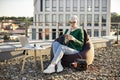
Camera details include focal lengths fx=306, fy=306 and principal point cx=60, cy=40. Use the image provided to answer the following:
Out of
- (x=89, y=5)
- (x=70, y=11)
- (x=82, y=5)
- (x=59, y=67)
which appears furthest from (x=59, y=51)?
(x=70, y=11)

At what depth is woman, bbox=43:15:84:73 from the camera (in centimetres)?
623

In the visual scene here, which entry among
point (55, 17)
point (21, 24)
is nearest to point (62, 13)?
point (55, 17)

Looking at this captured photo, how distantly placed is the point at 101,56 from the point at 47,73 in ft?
10.3

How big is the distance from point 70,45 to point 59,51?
54 cm

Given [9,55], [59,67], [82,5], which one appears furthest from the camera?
[82,5]

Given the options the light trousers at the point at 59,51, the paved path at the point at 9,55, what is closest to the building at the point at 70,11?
the paved path at the point at 9,55

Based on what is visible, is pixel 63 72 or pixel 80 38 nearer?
pixel 63 72

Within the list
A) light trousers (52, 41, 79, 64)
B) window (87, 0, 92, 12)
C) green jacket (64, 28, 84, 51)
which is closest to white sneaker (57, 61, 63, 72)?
light trousers (52, 41, 79, 64)

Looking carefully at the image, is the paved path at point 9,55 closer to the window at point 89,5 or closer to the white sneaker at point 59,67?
the white sneaker at point 59,67

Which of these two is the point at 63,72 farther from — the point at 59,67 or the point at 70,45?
the point at 70,45

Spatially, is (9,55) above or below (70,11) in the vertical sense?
above

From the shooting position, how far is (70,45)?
679 cm

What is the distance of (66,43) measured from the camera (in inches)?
266

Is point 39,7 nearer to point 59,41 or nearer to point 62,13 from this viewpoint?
point 62,13
